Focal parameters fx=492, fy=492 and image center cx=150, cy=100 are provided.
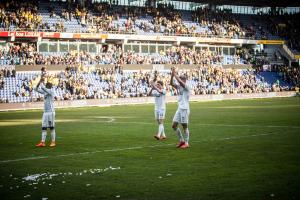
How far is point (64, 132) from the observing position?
82.3 ft

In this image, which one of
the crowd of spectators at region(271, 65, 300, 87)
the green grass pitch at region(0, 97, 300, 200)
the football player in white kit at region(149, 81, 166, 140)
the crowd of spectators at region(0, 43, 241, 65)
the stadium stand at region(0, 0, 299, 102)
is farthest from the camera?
the crowd of spectators at region(271, 65, 300, 87)

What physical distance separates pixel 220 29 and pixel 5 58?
3938cm

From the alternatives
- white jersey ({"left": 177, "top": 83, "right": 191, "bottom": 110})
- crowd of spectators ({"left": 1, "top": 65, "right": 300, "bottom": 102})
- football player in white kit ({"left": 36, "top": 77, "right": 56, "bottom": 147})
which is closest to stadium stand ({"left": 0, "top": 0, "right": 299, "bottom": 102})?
crowd of spectators ({"left": 1, "top": 65, "right": 300, "bottom": 102})

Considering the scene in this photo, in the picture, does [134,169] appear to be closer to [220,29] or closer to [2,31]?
[2,31]

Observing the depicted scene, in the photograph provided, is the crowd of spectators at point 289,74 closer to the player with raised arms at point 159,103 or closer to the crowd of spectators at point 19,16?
the crowd of spectators at point 19,16

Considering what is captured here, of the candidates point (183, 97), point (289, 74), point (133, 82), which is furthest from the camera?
point (289, 74)

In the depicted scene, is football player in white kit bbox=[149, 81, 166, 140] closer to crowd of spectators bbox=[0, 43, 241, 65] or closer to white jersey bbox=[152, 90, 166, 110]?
white jersey bbox=[152, 90, 166, 110]

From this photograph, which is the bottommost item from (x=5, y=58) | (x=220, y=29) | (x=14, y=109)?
(x=14, y=109)

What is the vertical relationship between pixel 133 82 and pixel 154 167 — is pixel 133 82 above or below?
above

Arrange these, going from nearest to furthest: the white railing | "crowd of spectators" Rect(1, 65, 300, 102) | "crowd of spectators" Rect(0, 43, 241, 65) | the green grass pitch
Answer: the green grass pitch, "crowd of spectators" Rect(1, 65, 300, 102), "crowd of spectators" Rect(0, 43, 241, 65), the white railing

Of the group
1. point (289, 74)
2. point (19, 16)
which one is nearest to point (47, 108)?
point (19, 16)

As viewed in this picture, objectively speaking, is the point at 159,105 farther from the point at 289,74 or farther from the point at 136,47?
the point at 289,74

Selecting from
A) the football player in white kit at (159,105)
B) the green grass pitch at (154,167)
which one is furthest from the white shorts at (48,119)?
the football player in white kit at (159,105)

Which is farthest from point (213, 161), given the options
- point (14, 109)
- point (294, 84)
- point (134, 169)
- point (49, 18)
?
point (294, 84)
